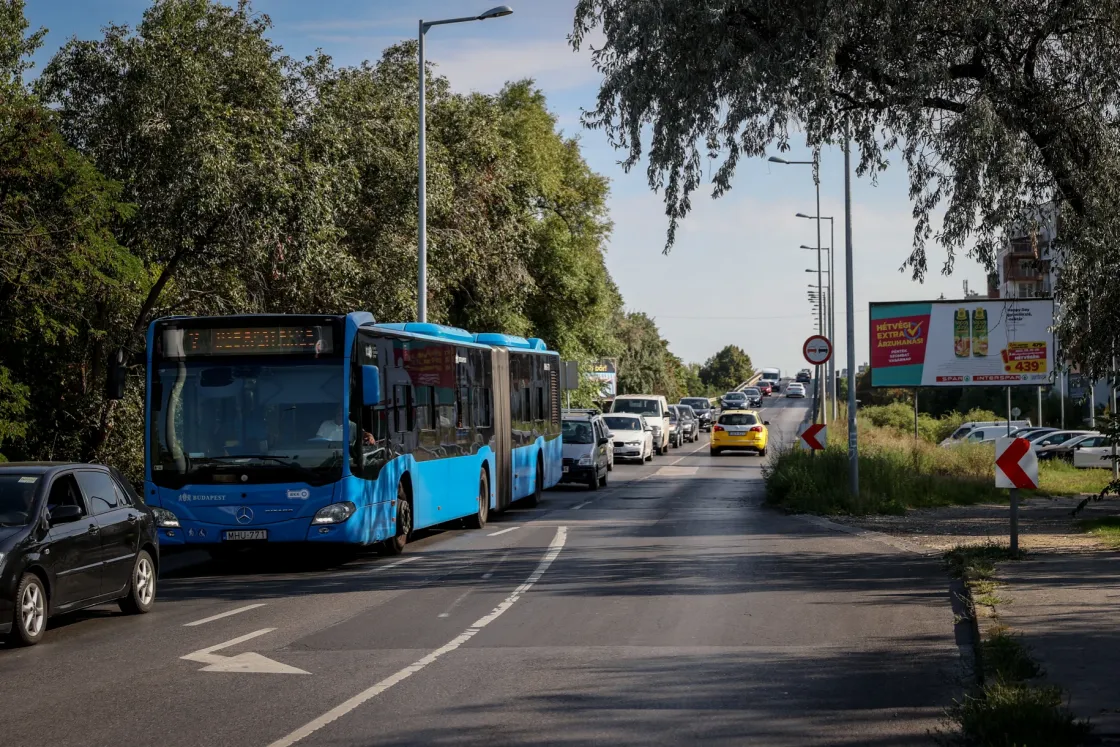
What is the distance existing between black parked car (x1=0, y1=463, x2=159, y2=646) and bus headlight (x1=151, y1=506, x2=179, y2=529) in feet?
8.54

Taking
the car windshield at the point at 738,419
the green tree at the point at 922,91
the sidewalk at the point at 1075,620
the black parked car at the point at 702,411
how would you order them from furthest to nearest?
the black parked car at the point at 702,411, the car windshield at the point at 738,419, the green tree at the point at 922,91, the sidewalk at the point at 1075,620

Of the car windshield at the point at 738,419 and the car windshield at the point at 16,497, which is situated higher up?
the car windshield at the point at 16,497

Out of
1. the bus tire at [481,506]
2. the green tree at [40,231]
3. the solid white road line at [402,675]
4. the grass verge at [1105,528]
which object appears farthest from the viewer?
the bus tire at [481,506]

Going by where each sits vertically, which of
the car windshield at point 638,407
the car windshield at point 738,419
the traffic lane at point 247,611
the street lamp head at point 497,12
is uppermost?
the street lamp head at point 497,12

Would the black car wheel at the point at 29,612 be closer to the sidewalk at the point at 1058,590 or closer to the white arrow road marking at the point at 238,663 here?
the white arrow road marking at the point at 238,663

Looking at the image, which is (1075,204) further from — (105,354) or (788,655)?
(105,354)

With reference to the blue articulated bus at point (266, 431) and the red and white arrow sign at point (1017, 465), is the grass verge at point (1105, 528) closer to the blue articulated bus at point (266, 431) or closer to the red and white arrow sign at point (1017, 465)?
the red and white arrow sign at point (1017, 465)

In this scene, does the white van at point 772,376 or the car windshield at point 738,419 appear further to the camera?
the white van at point 772,376

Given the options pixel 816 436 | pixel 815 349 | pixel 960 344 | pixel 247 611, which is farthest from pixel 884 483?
pixel 247 611

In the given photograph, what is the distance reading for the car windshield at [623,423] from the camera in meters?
49.5

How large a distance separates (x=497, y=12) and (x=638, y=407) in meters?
28.4

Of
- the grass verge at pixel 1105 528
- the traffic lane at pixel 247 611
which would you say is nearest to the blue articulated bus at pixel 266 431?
the traffic lane at pixel 247 611

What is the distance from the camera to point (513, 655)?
10.0 metres

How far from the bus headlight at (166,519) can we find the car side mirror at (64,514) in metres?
4.22
